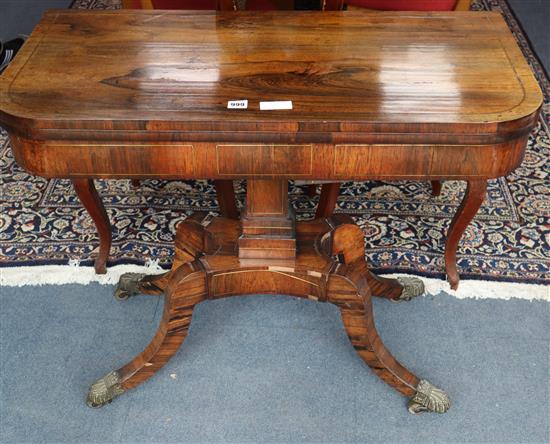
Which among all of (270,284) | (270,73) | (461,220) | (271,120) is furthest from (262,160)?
(461,220)

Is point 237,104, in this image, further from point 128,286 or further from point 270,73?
point 128,286

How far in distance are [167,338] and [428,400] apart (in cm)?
51

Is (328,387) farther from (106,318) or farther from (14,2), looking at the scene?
(14,2)

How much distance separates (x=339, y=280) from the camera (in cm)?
124

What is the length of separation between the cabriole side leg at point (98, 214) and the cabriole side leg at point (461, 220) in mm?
772

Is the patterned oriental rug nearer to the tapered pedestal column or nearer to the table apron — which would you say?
the tapered pedestal column

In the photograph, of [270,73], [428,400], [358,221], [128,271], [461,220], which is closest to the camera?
[270,73]

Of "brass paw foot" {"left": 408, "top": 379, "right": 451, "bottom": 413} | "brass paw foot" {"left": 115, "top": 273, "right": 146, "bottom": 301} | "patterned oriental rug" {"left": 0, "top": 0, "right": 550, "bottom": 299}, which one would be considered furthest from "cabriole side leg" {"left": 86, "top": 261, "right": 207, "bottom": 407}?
"brass paw foot" {"left": 408, "top": 379, "right": 451, "bottom": 413}

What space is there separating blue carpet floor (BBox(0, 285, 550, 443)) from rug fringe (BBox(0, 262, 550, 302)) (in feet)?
0.07

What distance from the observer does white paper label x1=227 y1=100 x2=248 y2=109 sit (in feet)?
3.41

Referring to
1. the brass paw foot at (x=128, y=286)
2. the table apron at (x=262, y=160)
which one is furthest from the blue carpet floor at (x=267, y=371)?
the table apron at (x=262, y=160)

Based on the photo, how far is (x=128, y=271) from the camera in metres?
1.59

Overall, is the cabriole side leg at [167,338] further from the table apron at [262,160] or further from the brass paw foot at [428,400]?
the brass paw foot at [428,400]

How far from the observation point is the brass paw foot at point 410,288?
1.50 m
